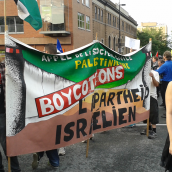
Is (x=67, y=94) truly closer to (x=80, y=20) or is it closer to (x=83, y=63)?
(x=83, y=63)

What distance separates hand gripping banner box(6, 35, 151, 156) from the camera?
3346 millimetres

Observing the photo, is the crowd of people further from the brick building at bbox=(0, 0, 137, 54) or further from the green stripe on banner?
the brick building at bbox=(0, 0, 137, 54)

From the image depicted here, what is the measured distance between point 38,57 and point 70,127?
4.03 ft

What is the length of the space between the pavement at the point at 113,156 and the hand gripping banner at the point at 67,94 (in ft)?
1.54

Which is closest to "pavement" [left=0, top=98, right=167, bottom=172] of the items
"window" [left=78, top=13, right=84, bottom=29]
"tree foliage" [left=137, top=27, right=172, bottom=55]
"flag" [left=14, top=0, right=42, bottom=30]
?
"flag" [left=14, top=0, right=42, bottom=30]

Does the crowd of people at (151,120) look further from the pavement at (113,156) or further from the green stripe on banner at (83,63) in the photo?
the green stripe on banner at (83,63)

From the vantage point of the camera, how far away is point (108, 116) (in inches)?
182

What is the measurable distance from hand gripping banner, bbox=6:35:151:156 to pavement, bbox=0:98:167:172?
1.54 ft

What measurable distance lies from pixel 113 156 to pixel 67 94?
1500mm

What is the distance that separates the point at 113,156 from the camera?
443 centimetres

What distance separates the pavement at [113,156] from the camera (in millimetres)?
3945

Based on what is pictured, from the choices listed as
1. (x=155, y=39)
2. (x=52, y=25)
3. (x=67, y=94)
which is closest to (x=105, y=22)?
(x=52, y=25)

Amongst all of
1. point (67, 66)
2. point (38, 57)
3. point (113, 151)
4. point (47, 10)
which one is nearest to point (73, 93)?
point (67, 66)

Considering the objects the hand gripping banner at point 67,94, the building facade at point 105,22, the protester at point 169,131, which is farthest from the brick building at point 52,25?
the protester at point 169,131
